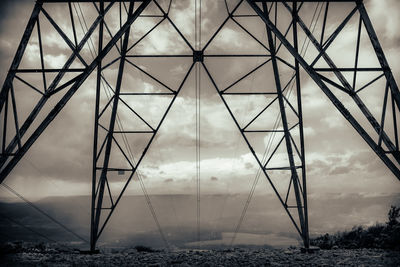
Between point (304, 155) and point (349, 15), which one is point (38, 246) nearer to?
point (304, 155)

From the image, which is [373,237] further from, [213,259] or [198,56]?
[198,56]

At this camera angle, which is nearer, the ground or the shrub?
the ground

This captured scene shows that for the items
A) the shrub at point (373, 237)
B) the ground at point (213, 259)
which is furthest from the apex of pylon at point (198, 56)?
the shrub at point (373, 237)

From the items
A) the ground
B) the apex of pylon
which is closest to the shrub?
the ground

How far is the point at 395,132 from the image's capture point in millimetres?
6316

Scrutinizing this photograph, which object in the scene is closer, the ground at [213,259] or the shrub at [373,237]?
the ground at [213,259]

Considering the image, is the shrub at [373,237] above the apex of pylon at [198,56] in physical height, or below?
below

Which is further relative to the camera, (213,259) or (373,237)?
(373,237)

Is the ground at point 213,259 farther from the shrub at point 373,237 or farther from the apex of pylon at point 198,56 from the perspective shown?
the apex of pylon at point 198,56

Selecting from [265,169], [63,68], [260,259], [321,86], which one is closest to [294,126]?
[265,169]

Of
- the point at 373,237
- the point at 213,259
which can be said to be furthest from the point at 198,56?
the point at 373,237

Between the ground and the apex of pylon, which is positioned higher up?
the apex of pylon

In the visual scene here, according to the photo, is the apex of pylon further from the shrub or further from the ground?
the shrub

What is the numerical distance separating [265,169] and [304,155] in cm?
146
